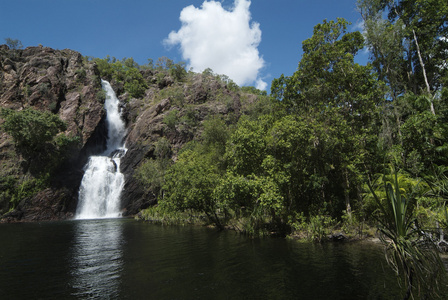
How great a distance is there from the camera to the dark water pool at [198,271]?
10.6 m

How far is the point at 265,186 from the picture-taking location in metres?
21.7

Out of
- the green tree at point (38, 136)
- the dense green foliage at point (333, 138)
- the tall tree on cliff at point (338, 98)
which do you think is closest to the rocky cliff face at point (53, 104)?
the green tree at point (38, 136)

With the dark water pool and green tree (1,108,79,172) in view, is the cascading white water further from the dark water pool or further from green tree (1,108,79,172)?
the dark water pool

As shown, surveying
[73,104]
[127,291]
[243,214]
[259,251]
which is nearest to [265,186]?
[259,251]

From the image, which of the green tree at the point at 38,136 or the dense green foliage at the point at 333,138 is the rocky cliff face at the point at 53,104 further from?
the dense green foliage at the point at 333,138

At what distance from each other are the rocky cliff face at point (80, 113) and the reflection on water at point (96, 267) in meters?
30.4

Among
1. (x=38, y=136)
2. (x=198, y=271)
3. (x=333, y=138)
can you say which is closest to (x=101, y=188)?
(x=38, y=136)

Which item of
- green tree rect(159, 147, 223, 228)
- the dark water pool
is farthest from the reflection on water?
green tree rect(159, 147, 223, 228)

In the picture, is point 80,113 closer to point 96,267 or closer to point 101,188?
point 101,188

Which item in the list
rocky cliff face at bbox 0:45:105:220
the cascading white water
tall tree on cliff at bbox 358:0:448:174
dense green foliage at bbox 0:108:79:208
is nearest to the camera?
tall tree on cliff at bbox 358:0:448:174

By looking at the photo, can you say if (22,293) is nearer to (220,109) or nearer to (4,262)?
(4,262)

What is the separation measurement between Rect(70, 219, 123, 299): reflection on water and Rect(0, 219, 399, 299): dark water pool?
0.04m

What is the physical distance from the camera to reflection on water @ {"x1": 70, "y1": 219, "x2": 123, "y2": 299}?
36.7 ft

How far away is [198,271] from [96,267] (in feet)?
20.4
